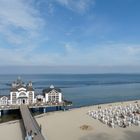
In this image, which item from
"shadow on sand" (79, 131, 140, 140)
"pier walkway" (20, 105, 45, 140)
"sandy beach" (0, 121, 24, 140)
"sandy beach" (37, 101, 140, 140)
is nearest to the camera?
"pier walkway" (20, 105, 45, 140)

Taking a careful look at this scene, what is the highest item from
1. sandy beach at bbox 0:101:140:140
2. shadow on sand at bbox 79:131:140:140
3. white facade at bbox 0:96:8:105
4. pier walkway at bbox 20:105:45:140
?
white facade at bbox 0:96:8:105

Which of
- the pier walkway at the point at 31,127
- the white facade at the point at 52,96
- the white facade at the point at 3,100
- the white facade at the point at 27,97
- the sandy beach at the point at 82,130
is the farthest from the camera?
the white facade at the point at 52,96

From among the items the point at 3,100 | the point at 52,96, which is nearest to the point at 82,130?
the point at 52,96

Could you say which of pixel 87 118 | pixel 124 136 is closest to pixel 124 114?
pixel 87 118

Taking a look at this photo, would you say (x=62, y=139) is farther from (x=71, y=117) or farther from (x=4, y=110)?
(x=4, y=110)

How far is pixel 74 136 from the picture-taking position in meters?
27.2

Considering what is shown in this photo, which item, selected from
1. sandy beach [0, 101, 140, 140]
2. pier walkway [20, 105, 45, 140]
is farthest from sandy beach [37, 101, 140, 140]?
pier walkway [20, 105, 45, 140]

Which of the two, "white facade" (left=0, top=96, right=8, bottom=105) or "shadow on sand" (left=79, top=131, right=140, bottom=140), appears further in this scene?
"white facade" (left=0, top=96, right=8, bottom=105)

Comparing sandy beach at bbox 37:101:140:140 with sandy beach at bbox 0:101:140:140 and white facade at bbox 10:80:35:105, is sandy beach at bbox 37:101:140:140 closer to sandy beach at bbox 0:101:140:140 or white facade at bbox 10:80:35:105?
sandy beach at bbox 0:101:140:140

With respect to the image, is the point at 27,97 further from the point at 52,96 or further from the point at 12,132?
the point at 12,132

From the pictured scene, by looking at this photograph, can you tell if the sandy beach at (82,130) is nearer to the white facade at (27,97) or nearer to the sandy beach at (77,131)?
the sandy beach at (77,131)

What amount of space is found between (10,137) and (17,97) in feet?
62.2

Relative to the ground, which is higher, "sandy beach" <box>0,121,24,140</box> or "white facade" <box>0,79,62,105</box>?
"white facade" <box>0,79,62,105</box>

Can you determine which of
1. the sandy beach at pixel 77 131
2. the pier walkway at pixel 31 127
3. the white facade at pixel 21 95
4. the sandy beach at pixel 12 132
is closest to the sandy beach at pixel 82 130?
the sandy beach at pixel 77 131
